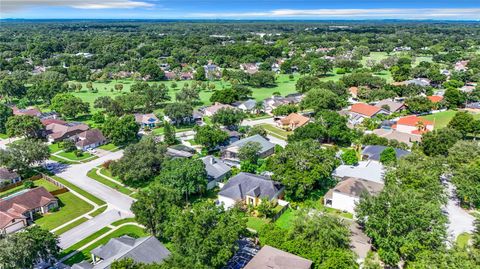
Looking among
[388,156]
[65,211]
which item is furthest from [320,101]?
[65,211]

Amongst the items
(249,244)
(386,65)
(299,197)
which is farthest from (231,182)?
(386,65)

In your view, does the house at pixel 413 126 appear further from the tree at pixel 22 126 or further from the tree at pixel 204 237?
the tree at pixel 22 126

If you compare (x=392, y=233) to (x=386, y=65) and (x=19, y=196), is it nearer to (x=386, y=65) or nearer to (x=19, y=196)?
(x=19, y=196)

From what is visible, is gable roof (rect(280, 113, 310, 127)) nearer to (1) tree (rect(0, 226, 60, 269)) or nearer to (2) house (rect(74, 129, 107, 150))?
(2) house (rect(74, 129, 107, 150))

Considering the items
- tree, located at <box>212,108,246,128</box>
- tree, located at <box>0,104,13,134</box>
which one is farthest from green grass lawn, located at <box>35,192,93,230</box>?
tree, located at <box>0,104,13,134</box>

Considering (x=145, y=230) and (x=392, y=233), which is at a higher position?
(x=392, y=233)

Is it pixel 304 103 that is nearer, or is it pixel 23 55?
pixel 304 103

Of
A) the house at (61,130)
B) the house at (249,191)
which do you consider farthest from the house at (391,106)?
the house at (61,130)
